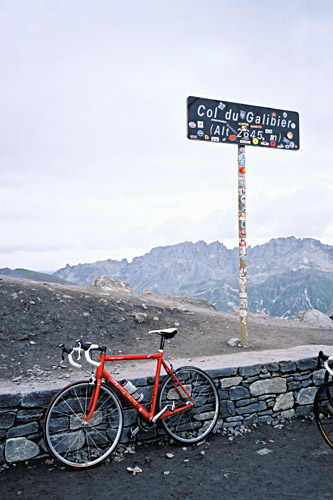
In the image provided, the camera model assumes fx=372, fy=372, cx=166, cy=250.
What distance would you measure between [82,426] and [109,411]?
34 centimetres

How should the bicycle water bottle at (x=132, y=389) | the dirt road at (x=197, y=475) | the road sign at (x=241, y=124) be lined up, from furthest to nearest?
the road sign at (x=241, y=124)
the bicycle water bottle at (x=132, y=389)
the dirt road at (x=197, y=475)

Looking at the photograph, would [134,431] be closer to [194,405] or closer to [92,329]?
[194,405]

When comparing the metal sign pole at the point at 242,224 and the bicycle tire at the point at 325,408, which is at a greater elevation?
the metal sign pole at the point at 242,224

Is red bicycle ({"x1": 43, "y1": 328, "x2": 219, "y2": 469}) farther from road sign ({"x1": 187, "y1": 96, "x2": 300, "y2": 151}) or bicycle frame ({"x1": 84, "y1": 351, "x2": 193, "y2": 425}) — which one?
road sign ({"x1": 187, "y1": 96, "x2": 300, "y2": 151})

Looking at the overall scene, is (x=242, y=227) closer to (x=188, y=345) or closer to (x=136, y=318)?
(x=188, y=345)

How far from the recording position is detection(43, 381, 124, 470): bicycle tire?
4141 mm

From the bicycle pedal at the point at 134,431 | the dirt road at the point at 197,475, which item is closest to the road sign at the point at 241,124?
the bicycle pedal at the point at 134,431

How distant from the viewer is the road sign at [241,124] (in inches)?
334

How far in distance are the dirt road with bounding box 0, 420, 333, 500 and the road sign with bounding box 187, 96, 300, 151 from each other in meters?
6.39

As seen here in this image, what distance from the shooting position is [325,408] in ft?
16.1

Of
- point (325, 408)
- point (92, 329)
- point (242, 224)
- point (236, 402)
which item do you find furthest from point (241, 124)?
point (325, 408)

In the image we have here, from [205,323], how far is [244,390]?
226 inches

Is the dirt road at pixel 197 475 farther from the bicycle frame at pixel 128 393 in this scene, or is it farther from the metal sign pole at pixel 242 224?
the metal sign pole at pixel 242 224

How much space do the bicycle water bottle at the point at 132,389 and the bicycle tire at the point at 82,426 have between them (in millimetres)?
169
